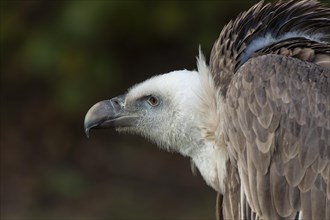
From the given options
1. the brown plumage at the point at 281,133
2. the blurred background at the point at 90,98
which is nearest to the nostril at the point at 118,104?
the brown plumage at the point at 281,133

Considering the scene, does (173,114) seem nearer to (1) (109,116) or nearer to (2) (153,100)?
(2) (153,100)

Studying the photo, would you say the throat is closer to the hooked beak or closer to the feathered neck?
the feathered neck

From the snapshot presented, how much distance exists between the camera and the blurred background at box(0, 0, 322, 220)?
9.17 m

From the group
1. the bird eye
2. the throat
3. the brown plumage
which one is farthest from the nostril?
the brown plumage

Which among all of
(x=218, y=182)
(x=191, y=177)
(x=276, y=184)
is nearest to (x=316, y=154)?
(x=276, y=184)

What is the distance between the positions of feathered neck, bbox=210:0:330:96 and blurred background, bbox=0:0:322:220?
4465mm

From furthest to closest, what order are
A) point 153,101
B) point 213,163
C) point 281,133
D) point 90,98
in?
point 90,98
point 153,101
point 213,163
point 281,133

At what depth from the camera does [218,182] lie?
4383mm

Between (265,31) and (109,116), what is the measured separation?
0.87 metres

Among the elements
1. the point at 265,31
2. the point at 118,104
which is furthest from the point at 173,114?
the point at 265,31

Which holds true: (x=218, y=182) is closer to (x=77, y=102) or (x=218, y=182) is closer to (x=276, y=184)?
(x=276, y=184)

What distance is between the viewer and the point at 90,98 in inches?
376

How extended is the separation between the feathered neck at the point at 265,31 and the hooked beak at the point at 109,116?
546 mm

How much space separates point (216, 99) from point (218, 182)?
37 centimetres
